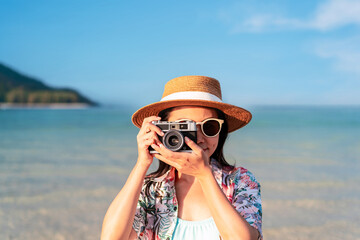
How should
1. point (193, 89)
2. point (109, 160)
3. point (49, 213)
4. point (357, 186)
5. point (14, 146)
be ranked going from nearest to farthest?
point (193, 89), point (49, 213), point (357, 186), point (109, 160), point (14, 146)

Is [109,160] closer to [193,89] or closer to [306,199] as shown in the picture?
[306,199]

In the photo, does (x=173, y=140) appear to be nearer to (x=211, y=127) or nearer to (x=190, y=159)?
(x=190, y=159)

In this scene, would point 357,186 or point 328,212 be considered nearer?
point 328,212

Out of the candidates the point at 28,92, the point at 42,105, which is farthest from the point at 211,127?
the point at 28,92

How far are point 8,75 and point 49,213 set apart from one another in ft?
459

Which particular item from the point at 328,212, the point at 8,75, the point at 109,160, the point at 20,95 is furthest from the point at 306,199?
the point at 8,75

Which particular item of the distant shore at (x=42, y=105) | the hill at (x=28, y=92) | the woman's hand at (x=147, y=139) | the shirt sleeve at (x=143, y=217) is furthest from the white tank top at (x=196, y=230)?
the hill at (x=28, y=92)

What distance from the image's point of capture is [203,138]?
210cm

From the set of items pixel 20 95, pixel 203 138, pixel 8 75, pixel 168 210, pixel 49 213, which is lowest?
pixel 49 213

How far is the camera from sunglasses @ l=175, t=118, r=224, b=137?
2.10 metres

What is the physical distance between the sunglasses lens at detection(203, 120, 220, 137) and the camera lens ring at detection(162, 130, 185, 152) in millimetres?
272

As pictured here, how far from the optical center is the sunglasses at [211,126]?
2096 millimetres

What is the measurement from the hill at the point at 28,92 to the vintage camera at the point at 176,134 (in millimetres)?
115882

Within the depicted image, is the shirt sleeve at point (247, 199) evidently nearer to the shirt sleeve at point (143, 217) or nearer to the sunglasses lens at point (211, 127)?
the sunglasses lens at point (211, 127)
